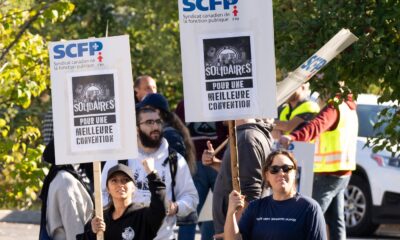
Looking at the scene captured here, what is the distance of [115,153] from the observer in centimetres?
823

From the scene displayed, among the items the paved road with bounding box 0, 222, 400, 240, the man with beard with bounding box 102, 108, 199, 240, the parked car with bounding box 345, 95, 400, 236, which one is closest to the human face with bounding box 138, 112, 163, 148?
the man with beard with bounding box 102, 108, 199, 240

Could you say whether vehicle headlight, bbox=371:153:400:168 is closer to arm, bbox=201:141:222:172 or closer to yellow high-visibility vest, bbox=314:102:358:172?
yellow high-visibility vest, bbox=314:102:358:172

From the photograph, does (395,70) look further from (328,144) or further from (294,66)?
(328,144)

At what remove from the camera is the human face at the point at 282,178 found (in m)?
8.05

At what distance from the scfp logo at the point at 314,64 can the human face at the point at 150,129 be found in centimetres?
114

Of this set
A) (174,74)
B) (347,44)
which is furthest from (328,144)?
(174,74)

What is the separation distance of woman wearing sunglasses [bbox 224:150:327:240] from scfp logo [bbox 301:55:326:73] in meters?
0.91

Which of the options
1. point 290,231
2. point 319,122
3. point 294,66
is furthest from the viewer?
point 319,122

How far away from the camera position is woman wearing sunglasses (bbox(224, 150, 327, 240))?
790cm

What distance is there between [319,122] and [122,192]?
11.2 ft

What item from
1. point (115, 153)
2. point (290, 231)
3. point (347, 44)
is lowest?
point (290, 231)

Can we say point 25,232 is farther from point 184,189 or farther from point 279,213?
point 279,213

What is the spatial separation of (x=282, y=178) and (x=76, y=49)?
1.54 metres

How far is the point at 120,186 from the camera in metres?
8.31
